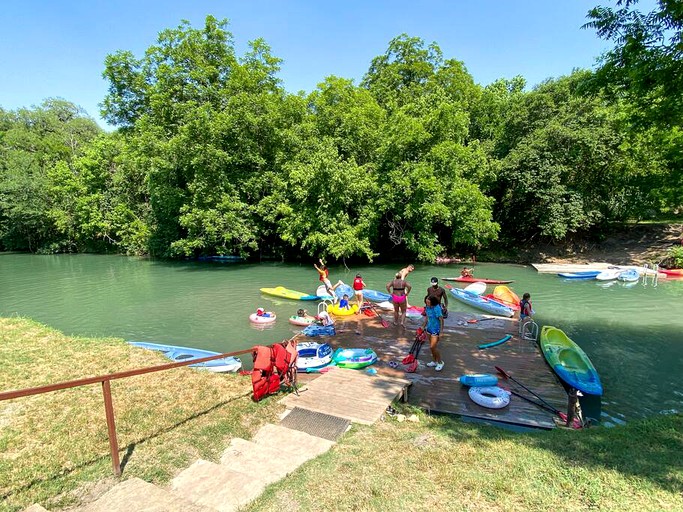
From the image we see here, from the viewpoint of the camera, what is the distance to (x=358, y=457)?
4504 mm

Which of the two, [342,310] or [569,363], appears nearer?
[569,363]

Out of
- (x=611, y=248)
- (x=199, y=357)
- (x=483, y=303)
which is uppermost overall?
(x=611, y=248)

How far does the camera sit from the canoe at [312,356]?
883 centimetres

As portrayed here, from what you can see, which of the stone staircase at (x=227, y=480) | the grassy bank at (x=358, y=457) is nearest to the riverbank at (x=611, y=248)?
the grassy bank at (x=358, y=457)

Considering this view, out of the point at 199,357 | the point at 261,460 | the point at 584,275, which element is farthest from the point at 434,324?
the point at 584,275

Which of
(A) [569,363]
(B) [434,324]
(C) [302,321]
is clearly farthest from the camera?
(C) [302,321]

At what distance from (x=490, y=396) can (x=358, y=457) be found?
3707mm

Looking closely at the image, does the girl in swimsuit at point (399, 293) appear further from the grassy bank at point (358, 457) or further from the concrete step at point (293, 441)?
the concrete step at point (293, 441)

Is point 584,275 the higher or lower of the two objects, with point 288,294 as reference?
lower

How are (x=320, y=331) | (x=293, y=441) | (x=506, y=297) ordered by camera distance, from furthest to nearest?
(x=506, y=297) → (x=320, y=331) → (x=293, y=441)

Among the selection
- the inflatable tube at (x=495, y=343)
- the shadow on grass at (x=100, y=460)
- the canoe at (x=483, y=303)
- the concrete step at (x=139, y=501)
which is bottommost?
the canoe at (x=483, y=303)

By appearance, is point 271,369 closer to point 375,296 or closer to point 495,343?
point 495,343

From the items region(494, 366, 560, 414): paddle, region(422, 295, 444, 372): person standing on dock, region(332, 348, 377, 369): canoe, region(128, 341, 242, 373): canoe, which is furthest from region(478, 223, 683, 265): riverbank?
region(128, 341, 242, 373): canoe

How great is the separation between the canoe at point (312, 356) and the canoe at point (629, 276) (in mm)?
20263
